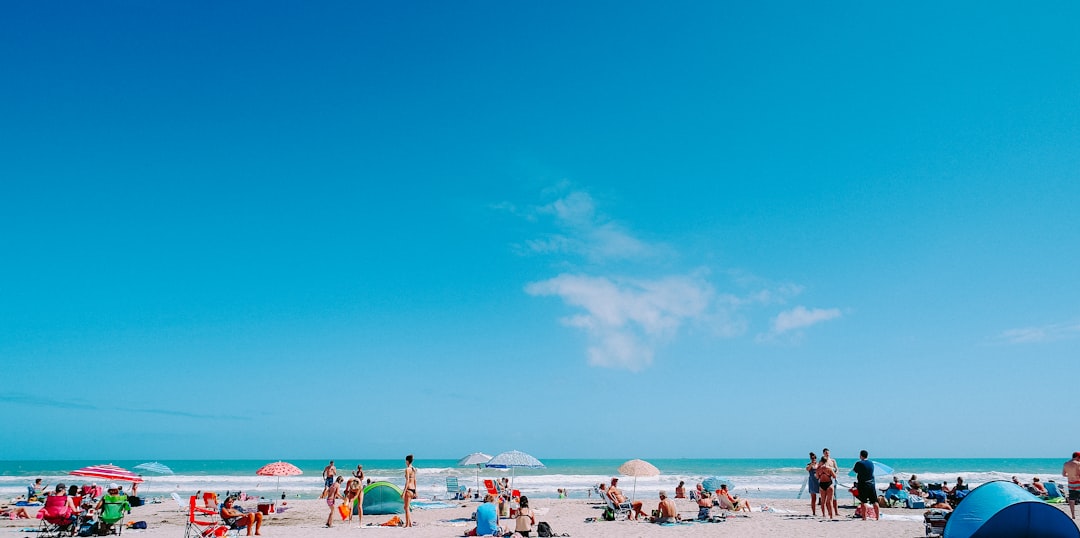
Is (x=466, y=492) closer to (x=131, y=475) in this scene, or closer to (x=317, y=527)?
(x=317, y=527)

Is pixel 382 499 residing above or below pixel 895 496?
above

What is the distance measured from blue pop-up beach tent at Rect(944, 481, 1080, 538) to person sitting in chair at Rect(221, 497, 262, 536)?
11992mm

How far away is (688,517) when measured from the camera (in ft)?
51.9

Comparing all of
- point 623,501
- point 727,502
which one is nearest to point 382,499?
point 623,501

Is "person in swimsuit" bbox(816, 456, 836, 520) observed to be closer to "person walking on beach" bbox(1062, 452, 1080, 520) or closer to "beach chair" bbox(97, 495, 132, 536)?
"person walking on beach" bbox(1062, 452, 1080, 520)

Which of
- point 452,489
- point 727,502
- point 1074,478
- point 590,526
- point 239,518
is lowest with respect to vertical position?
point 452,489

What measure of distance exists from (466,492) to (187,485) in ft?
98.1

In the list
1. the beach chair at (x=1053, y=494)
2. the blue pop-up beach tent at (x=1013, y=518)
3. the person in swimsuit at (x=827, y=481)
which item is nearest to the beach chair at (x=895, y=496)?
the person in swimsuit at (x=827, y=481)

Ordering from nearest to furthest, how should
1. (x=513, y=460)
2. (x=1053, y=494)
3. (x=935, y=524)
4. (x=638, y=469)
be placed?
1. (x=935, y=524)
2. (x=638, y=469)
3. (x=513, y=460)
4. (x=1053, y=494)

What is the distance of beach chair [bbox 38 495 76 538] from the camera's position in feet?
40.4

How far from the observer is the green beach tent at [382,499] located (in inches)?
650

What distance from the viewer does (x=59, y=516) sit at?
12383 mm

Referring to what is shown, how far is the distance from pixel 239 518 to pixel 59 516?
3.45 metres

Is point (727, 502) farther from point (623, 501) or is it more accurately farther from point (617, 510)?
point (617, 510)
